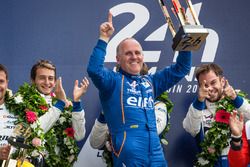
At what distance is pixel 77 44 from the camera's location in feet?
Answer: 17.0

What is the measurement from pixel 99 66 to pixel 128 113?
14.9 inches

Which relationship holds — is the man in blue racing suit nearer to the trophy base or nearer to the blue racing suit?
the blue racing suit

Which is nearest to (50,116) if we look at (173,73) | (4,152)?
(4,152)

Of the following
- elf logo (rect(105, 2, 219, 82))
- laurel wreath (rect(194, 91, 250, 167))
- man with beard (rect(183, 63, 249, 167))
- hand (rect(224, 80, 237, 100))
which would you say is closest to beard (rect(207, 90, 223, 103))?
man with beard (rect(183, 63, 249, 167))

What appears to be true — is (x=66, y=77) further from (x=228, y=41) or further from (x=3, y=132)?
(x=228, y=41)

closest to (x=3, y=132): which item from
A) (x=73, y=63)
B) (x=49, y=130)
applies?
(x=49, y=130)

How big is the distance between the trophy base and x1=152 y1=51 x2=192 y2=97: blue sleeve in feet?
0.57

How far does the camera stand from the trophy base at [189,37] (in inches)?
125

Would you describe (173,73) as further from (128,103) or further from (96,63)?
(96,63)

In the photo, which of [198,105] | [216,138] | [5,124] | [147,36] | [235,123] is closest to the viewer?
[235,123]

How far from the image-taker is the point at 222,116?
14.2ft

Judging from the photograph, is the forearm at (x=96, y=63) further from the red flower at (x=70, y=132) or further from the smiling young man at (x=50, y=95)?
the red flower at (x=70, y=132)

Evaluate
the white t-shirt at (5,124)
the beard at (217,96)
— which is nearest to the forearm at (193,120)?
the beard at (217,96)

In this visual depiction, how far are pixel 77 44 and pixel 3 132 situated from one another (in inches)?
62.5
